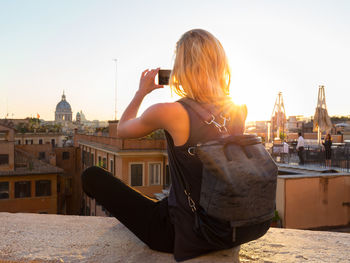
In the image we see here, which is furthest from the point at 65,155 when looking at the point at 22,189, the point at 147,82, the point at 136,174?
the point at 147,82

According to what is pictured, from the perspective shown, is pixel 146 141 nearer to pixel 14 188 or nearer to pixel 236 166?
pixel 14 188

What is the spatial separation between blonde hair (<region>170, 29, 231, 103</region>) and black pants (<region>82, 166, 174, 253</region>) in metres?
0.60

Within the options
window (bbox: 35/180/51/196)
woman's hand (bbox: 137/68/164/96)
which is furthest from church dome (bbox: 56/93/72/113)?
woman's hand (bbox: 137/68/164/96)

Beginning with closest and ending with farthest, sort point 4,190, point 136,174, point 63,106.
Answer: point 136,174
point 4,190
point 63,106

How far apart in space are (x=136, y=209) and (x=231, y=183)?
63 centimetres

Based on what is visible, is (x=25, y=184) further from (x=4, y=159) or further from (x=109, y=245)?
(x=109, y=245)

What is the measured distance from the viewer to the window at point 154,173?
68.8 feet

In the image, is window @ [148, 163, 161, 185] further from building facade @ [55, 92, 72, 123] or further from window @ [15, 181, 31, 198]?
building facade @ [55, 92, 72, 123]

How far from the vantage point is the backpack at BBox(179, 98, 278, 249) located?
1447 mm

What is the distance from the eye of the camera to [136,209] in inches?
73.0

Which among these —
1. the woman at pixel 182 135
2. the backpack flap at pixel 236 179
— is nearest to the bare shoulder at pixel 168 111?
the woman at pixel 182 135

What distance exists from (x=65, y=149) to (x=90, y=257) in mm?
34785

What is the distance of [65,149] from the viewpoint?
1380 inches

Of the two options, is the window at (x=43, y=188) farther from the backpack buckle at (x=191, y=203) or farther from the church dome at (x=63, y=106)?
the church dome at (x=63, y=106)
